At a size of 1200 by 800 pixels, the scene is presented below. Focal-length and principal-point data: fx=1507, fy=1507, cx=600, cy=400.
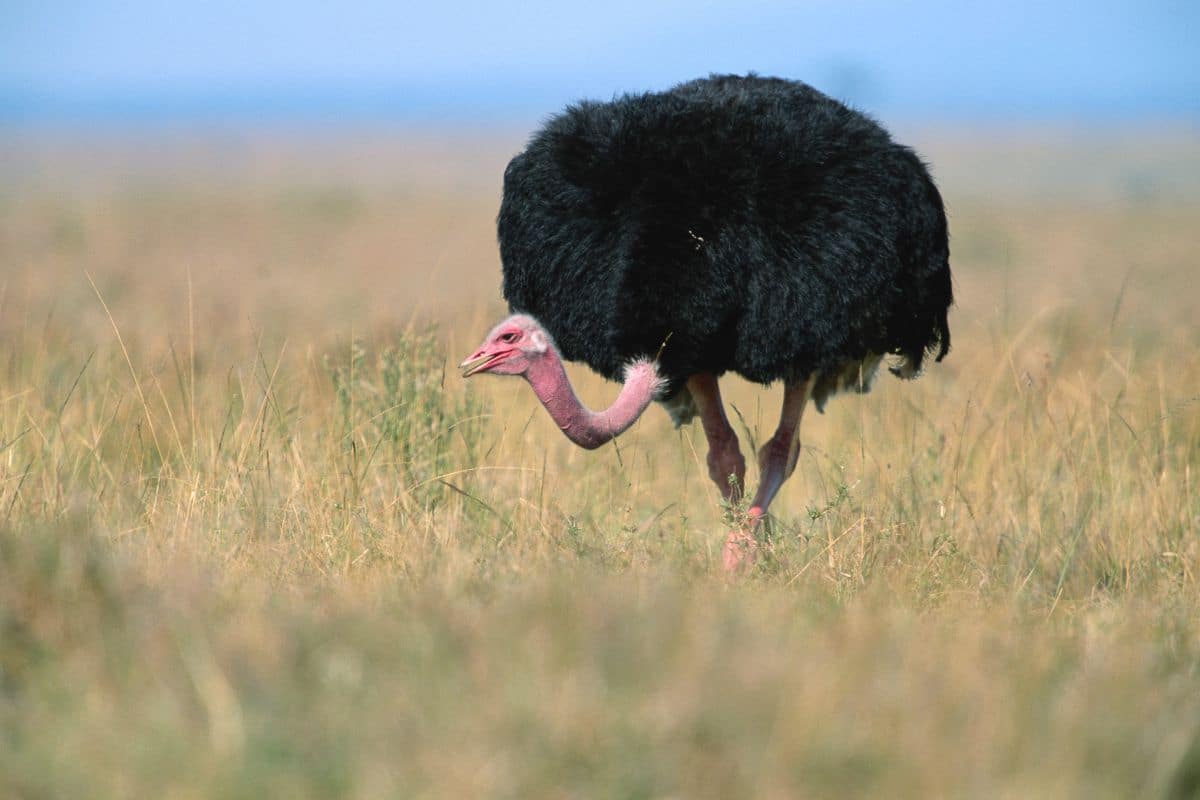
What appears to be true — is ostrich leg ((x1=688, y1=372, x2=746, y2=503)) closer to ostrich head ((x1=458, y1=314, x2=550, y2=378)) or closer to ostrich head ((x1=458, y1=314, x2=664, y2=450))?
ostrich head ((x1=458, y1=314, x2=664, y2=450))

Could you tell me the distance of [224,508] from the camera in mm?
4957

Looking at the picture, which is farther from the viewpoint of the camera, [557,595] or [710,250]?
[710,250]

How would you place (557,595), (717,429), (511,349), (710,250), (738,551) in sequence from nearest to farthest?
1. (557,595)
2. (738,551)
3. (511,349)
4. (710,250)
5. (717,429)

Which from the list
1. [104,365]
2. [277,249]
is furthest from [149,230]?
[104,365]

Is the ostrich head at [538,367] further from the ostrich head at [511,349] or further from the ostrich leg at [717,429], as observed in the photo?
the ostrich leg at [717,429]

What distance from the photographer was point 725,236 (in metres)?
5.08

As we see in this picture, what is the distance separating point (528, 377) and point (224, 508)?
3.57 ft

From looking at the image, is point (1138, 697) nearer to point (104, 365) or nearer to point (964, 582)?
point (964, 582)

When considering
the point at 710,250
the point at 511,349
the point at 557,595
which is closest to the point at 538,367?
the point at 511,349

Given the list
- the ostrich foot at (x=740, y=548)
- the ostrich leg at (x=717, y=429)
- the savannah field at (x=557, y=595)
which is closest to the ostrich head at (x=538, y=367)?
the savannah field at (x=557, y=595)

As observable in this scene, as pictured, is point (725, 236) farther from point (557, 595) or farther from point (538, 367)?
point (557, 595)

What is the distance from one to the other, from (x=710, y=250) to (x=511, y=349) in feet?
2.46

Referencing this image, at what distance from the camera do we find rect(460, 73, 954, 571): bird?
16.5 ft

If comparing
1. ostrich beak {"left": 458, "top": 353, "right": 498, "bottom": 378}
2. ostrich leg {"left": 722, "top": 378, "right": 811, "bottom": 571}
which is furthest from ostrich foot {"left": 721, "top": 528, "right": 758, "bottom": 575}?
ostrich beak {"left": 458, "top": 353, "right": 498, "bottom": 378}
